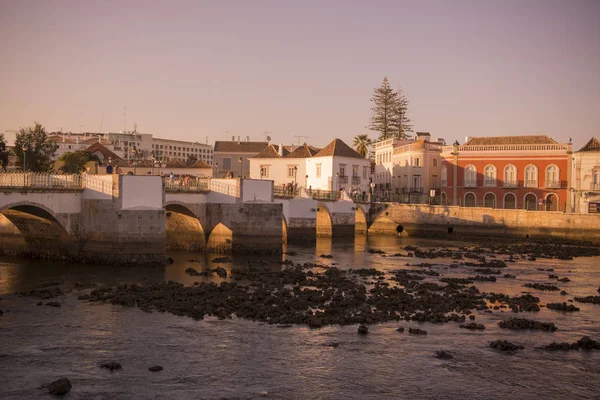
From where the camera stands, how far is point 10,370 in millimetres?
17703

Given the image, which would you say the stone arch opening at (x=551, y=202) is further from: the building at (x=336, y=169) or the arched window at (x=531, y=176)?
the building at (x=336, y=169)

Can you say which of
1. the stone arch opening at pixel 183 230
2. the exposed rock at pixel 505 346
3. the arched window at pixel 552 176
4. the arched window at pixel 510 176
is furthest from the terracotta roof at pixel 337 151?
the exposed rock at pixel 505 346

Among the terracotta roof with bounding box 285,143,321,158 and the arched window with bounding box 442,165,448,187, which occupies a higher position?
the terracotta roof with bounding box 285,143,321,158

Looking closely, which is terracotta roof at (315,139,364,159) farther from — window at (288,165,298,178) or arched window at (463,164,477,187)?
arched window at (463,164,477,187)

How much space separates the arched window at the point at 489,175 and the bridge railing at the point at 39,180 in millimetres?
45792

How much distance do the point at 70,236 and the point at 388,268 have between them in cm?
1796

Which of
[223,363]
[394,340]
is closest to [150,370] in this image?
[223,363]

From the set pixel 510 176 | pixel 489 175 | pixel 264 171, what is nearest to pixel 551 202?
pixel 510 176

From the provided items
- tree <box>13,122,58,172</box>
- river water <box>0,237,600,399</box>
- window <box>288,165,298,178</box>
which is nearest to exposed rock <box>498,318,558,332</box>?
river water <box>0,237,600,399</box>

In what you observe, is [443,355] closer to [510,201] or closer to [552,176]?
[510,201]

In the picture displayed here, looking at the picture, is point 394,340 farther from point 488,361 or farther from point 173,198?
point 173,198

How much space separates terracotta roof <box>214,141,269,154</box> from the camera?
81312mm

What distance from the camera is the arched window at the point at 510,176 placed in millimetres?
67500

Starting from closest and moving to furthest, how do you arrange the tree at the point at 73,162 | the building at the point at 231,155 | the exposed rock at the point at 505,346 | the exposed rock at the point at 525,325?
the exposed rock at the point at 505,346 < the exposed rock at the point at 525,325 < the tree at the point at 73,162 < the building at the point at 231,155
